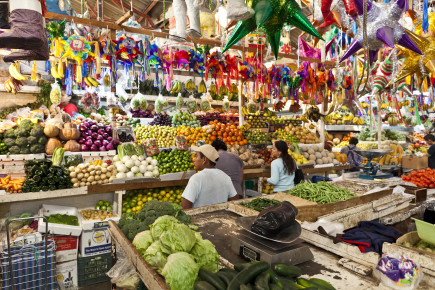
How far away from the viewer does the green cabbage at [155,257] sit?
1.43 metres

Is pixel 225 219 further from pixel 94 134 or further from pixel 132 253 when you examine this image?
pixel 94 134

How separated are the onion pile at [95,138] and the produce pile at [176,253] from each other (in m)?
3.42

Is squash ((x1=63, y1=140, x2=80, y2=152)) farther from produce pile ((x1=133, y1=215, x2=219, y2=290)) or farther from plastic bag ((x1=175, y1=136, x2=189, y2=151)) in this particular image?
produce pile ((x1=133, y1=215, x2=219, y2=290))

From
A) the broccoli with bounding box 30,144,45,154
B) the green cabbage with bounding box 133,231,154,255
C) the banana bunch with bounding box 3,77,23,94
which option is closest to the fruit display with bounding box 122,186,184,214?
the broccoli with bounding box 30,144,45,154

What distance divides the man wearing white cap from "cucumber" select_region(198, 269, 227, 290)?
1.66 meters

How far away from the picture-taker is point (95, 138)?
4.80m

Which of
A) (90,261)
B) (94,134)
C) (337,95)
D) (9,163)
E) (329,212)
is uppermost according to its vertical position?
(337,95)

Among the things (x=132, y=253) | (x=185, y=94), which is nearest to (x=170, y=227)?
(x=132, y=253)

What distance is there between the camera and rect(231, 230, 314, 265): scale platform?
1.52 meters

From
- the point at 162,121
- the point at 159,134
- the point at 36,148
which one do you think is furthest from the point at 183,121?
the point at 36,148

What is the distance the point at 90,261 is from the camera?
12.0ft

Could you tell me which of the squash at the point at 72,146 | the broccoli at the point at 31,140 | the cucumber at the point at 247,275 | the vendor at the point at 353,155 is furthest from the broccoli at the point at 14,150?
the vendor at the point at 353,155

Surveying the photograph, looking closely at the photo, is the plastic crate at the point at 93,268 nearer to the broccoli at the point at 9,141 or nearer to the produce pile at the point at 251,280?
the broccoli at the point at 9,141

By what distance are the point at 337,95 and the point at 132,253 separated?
270 inches
